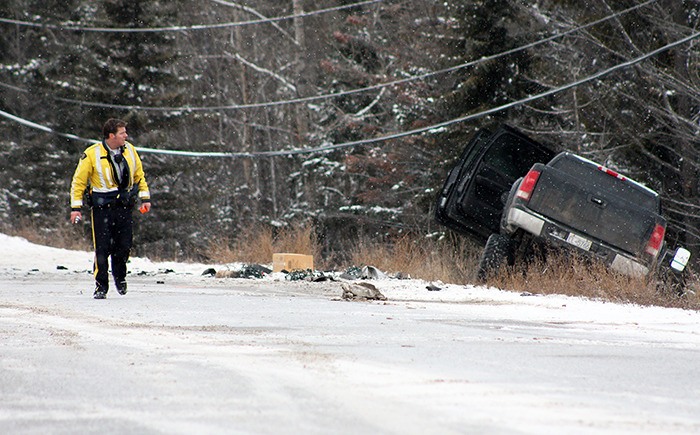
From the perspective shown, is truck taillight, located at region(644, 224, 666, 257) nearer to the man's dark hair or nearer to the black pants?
the black pants

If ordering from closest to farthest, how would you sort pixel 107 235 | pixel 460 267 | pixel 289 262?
pixel 107 235
pixel 460 267
pixel 289 262

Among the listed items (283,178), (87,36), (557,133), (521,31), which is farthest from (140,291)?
(283,178)

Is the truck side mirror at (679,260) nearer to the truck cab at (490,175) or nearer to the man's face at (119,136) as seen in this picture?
the truck cab at (490,175)

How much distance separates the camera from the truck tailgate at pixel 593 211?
14.2m

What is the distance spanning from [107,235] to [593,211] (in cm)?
597

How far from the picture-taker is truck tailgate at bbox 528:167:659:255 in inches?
560

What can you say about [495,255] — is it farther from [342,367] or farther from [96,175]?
[342,367]

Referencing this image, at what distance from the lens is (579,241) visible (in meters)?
14.3

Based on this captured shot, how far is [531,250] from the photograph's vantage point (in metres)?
15.8

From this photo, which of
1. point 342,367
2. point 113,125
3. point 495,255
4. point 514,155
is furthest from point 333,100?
point 342,367

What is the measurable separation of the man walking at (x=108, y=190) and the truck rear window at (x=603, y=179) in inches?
213

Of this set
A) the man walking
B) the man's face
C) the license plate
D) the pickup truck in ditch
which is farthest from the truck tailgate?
the man's face

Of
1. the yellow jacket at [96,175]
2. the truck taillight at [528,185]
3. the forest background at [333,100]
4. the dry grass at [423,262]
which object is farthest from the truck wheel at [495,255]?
the yellow jacket at [96,175]

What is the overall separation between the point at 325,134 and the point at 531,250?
2173 cm
